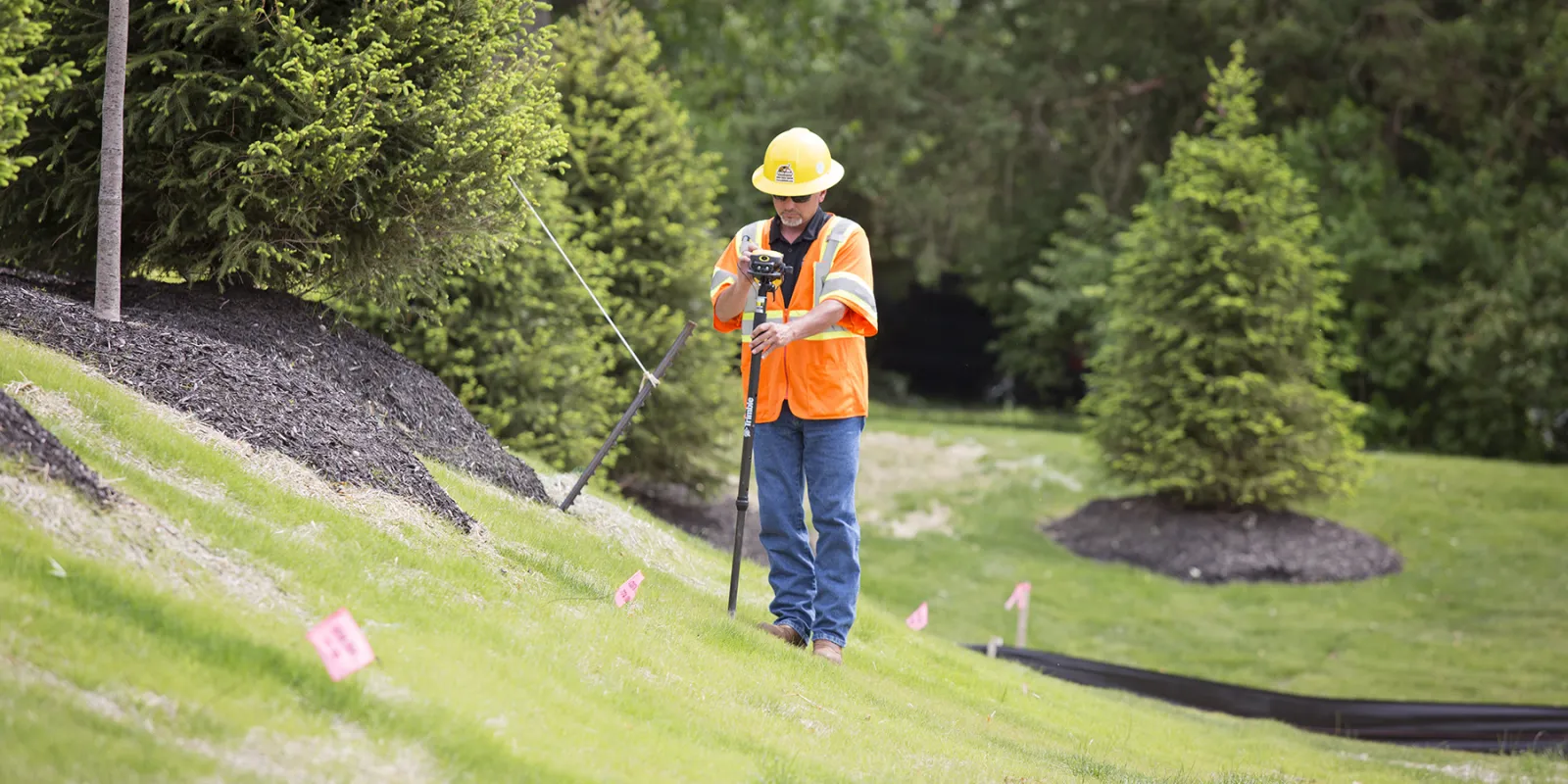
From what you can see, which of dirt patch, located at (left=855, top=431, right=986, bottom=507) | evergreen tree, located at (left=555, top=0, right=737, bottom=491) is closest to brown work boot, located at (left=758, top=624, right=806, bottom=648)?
evergreen tree, located at (left=555, top=0, right=737, bottom=491)

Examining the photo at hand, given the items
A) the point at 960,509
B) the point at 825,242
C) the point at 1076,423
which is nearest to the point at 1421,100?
the point at 1076,423

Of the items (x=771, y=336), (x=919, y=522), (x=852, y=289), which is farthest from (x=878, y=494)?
(x=771, y=336)

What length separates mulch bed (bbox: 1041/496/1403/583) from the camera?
15.0 metres

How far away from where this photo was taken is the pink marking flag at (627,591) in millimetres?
6207

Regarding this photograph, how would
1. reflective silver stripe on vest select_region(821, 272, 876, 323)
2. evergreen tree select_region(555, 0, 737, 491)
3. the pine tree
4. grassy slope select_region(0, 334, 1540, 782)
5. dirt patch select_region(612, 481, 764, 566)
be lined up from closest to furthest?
grassy slope select_region(0, 334, 1540, 782)
reflective silver stripe on vest select_region(821, 272, 876, 323)
evergreen tree select_region(555, 0, 737, 491)
dirt patch select_region(612, 481, 764, 566)
the pine tree

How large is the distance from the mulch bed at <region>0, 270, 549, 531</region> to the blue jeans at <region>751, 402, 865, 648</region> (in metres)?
1.47

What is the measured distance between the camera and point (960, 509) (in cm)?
1695

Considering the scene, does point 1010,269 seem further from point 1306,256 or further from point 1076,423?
point 1306,256

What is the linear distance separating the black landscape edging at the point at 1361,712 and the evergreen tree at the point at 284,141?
6077 mm

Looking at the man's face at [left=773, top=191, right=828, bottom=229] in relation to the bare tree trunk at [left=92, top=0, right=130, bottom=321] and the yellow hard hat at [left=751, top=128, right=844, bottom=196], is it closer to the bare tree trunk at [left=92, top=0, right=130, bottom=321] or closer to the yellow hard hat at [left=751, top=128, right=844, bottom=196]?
the yellow hard hat at [left=751, top=128, right=844, bottom=196]

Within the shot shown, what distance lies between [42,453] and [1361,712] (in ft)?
30.0

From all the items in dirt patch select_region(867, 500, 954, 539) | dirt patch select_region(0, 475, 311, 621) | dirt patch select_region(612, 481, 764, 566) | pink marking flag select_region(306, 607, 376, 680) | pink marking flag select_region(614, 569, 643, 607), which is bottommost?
dirt patch select_region(867, 500, 954, 539)

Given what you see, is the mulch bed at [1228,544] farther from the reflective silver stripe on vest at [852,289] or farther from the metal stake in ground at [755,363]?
the reflective silver stripe on vest at [852,289]

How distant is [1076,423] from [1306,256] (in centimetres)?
1050
